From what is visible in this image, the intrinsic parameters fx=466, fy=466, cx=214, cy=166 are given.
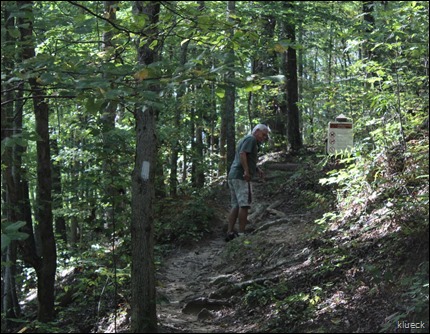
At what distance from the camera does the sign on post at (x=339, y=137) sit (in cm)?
917

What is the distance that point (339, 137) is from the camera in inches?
364

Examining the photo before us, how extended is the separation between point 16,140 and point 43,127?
364 centimetres

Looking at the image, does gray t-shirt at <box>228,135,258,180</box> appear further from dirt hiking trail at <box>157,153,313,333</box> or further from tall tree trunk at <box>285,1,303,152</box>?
tall tree trunk at <box>285,1,303,152</box>

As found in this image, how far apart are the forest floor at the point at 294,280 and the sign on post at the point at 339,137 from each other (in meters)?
1.16

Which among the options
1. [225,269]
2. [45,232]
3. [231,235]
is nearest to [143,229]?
[45,232]

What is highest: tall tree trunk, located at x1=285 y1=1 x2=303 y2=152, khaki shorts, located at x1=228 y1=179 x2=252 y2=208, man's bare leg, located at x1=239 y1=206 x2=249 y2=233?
tall tree trunk, located at x1=285 y1=1 x2=303 y2=152

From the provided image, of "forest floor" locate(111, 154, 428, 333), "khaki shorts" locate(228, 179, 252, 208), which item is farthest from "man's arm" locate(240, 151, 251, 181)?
"forest floor" locate(111, 154, 428, 333)

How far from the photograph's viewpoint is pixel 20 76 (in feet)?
12.2

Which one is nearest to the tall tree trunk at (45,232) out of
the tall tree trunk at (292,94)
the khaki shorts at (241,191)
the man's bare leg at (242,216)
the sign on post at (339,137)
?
the khaki shorts at (241,191)

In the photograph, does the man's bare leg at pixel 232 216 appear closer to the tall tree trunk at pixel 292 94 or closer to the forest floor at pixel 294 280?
the forest floor at pixel 294 280

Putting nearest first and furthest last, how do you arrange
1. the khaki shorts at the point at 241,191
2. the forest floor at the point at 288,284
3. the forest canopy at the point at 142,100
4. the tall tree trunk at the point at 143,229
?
the forest canopy at the point at 142,100 < the forest floor at the point at 288,284 < the tall tree trunk at the point at 143,229 < the khaki shorts at the point at 241,191

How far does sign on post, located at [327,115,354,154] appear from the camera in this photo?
30.1 ft

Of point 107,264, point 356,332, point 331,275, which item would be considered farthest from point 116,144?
point 356,332

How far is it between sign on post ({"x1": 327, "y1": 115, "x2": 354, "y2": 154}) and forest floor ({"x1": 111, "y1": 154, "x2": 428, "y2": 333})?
1.16 m
